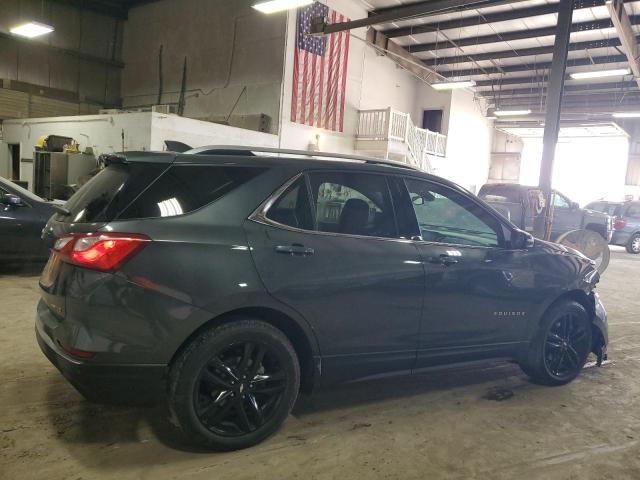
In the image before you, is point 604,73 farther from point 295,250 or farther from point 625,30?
point 295,250

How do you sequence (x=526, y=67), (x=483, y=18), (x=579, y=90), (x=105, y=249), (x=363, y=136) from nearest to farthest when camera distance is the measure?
(x=105, y=249) < (x=483, y=18) < (x=363, y=136) < (x=526, y=67) < (x=579, y=90)

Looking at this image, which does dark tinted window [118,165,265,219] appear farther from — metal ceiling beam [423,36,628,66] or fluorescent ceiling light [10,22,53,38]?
metal ceiling beam [423,36,628,66]

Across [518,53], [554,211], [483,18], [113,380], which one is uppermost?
[483,18]

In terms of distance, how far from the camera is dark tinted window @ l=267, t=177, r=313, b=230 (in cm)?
261

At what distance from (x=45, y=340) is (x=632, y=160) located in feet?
89.9

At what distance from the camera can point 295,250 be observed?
8.41 ft

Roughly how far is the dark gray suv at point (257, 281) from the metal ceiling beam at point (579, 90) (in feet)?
59.4

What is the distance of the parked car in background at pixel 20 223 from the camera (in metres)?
5.97

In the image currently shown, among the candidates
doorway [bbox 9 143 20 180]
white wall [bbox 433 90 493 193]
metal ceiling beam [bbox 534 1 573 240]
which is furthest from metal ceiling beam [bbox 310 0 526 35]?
doorway [bbox 9 143 20 180]

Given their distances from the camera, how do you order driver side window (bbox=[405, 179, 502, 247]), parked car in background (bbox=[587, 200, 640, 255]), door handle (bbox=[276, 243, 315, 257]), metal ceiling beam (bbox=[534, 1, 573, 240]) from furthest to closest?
parked car in background (bbox=[587, 200, 640, 255]) → metal ceiling beam (bbox=[534, 1, 573, 240]) → driver side window (bbox=[405, 179, 502, 247]) → door handle (bbox=[276, 243, 315, 257])

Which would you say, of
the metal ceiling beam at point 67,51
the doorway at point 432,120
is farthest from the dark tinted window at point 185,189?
the doorway at point 432,120

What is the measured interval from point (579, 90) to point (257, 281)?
2185 cm

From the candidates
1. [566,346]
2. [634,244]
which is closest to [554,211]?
[634,244]

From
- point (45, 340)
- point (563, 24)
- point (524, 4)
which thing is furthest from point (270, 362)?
point (524, 4)
